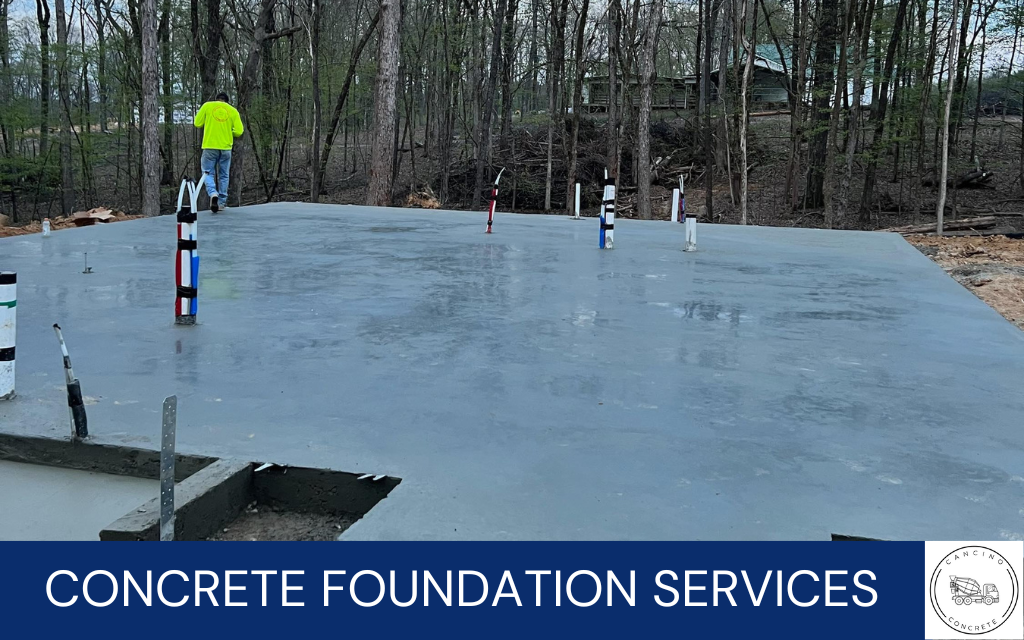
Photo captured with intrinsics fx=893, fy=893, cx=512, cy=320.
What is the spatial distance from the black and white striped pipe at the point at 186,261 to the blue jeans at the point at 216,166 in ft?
26.5

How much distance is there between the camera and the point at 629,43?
33.6 metres

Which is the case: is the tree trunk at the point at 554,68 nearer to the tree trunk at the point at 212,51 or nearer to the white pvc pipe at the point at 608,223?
the tree trunk at the point at 212,51

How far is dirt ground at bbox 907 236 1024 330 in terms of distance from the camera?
12570 millimetres

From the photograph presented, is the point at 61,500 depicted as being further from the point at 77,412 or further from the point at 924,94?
the point at 924,94

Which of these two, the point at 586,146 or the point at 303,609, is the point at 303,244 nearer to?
Result: the point at 303,609

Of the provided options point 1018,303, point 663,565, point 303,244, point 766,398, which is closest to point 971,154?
point 1018,303

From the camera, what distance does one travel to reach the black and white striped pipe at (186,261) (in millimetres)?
6359

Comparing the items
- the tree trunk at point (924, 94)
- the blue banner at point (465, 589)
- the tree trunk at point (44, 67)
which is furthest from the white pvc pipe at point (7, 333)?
the tree trunk at point (44, 67)

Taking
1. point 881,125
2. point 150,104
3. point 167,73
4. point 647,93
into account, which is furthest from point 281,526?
point 167,73

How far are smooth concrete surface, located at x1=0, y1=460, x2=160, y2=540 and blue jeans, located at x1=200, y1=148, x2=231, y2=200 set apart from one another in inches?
425

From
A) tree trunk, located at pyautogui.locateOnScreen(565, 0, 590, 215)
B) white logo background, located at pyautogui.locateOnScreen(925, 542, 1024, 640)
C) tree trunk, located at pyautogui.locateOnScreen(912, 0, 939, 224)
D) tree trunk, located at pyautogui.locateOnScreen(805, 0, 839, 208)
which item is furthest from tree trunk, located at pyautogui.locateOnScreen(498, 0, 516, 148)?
white logo background, located at pyautogui.locateOnScreen(925, 542, 1024, 640)

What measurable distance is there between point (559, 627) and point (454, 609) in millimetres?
321

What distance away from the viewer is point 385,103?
22594 millimetres

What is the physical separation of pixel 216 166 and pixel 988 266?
1341 cm
